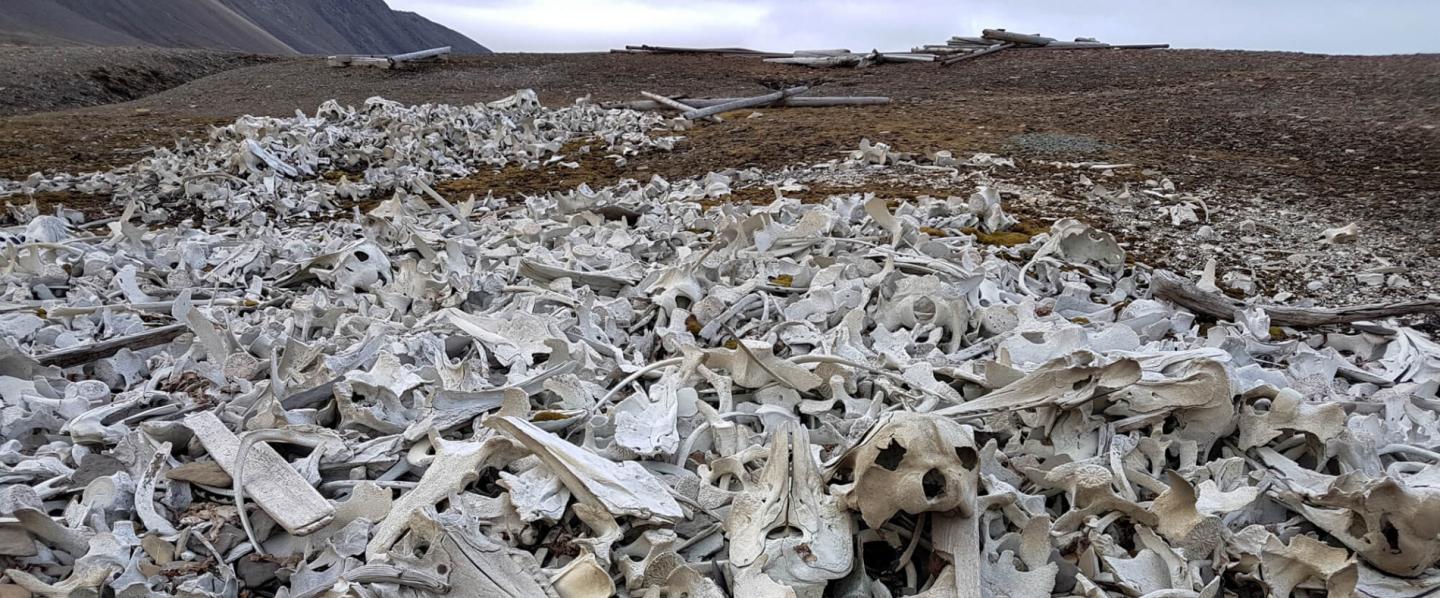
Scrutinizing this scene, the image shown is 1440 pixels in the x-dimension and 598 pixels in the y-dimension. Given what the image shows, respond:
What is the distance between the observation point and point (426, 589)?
5.35 feet

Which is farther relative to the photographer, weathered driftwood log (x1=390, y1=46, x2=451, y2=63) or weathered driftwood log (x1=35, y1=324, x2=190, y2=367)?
weathered driftwood log (x1=390, y1=46, x2=451, y2=63)

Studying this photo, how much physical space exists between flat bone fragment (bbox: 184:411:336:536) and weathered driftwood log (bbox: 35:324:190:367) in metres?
1.03

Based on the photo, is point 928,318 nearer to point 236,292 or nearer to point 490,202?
point 236,292

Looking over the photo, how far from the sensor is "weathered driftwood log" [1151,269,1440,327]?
10.7ft

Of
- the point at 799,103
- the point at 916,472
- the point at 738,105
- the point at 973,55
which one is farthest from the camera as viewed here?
the point at 973,55

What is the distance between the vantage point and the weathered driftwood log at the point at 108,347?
2.74 m

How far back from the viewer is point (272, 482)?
191 centimetres

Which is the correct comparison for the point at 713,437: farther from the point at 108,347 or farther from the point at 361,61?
the point at 361,61

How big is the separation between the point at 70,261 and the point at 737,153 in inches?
198

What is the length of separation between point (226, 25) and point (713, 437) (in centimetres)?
11329

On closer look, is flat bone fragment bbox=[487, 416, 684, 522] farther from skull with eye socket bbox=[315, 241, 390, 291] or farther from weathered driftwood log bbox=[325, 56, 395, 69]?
weathered driftwood log bbox=[325, 56, 395, 69]

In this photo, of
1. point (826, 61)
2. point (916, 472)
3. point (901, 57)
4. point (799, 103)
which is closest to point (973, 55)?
point (901, 57)

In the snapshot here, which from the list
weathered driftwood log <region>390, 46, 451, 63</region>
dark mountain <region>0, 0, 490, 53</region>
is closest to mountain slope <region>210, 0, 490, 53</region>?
dark mountain <region>0, 0, 490, 53</region>

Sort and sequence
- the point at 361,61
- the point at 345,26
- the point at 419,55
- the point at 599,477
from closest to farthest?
the point at 599,477
the point at 361,61
the point at 419,55
the point at 345,26
